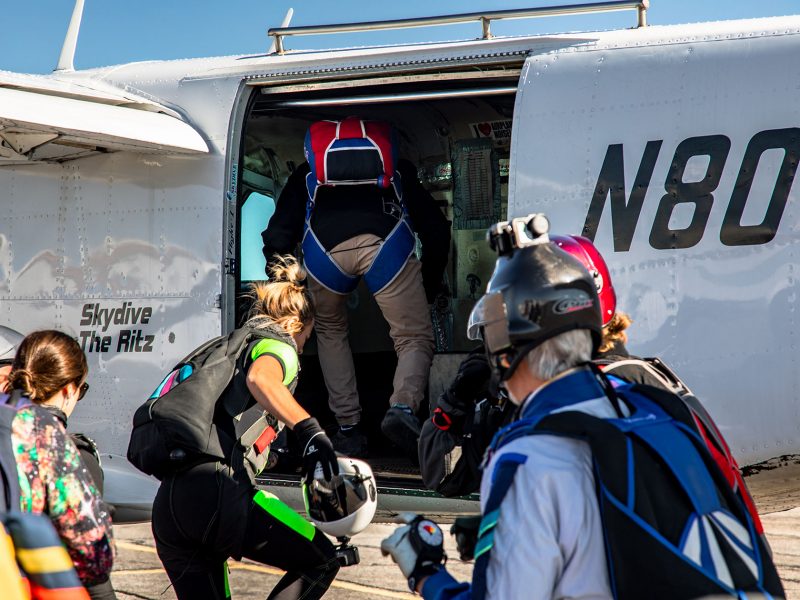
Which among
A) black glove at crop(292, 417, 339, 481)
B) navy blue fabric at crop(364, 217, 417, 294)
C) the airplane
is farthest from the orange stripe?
navy blue fabric at crop(364, 217, 417, 294)

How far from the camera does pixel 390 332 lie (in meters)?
5.36

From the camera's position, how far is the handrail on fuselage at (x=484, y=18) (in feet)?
15.1

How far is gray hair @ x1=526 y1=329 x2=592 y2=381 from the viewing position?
69.7 inches

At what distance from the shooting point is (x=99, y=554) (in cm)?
226

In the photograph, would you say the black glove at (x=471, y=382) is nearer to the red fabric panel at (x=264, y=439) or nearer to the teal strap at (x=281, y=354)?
the teal strap at (x=281, y=354)

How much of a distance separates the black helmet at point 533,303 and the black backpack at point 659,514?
17 centimetres

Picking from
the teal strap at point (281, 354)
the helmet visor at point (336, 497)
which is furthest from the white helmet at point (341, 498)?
the teal strap at point (281, 354)

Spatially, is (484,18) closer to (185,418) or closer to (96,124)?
(96,124)

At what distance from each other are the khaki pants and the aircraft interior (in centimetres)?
50

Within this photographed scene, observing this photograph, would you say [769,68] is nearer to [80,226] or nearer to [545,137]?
[545,137]

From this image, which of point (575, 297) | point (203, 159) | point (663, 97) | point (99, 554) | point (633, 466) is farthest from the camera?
point (203, 159)

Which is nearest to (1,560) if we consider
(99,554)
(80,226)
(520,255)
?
(99,554)

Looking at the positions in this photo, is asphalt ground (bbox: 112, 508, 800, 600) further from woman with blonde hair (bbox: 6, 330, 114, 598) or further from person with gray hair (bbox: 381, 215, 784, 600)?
person with gray hair (bbox: 381, 215, 784, 600)

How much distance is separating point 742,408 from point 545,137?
1597 millimetres
